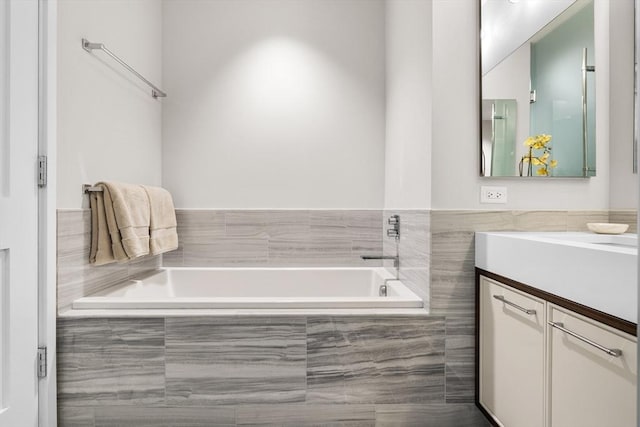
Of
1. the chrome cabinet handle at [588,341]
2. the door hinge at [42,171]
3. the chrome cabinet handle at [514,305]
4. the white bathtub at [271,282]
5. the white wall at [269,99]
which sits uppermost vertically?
the white wall at [269,99]

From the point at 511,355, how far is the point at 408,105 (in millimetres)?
1282

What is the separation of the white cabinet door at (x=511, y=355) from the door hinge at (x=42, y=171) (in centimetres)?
179

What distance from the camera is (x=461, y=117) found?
1805 mm

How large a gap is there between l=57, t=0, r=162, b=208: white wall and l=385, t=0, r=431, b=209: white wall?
1491 mm

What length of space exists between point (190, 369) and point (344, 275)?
3.94 feet

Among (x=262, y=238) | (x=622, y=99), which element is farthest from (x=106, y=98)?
(x=622, y=99)

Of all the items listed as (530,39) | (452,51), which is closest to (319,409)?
(452,51)

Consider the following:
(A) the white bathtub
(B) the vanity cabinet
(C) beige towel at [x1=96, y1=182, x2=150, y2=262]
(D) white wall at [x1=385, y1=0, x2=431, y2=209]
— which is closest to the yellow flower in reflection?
(D) white wall at [x1=385, y1=0, x2=431, y2=209]

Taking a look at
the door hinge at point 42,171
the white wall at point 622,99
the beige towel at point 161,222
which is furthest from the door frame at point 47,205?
the white wall at point 622,99

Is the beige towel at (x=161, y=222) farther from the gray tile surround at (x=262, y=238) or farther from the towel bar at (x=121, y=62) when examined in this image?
the towel bar at (x=121, y=62)

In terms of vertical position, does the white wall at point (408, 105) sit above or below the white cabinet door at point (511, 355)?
above

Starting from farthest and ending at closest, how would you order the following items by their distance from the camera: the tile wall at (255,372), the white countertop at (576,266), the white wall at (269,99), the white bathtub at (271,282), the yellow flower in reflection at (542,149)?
the white wall at (269,99) < the white bathtub at (271,282) < the yellow flower in reflection at (542,149) < the tile wall at (255,372) < the white countertop at (576,266)

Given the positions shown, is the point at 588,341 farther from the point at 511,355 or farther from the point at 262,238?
the point at 262,238
